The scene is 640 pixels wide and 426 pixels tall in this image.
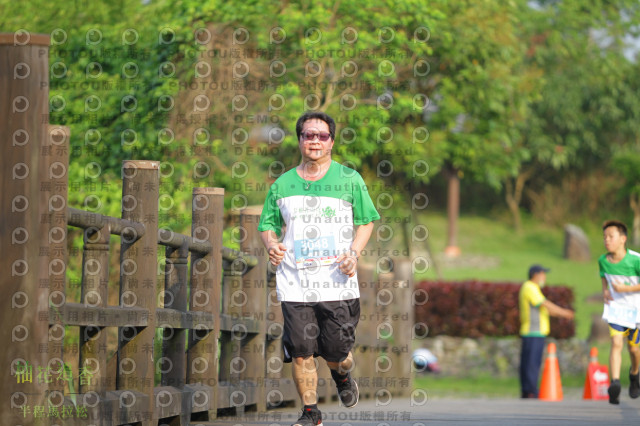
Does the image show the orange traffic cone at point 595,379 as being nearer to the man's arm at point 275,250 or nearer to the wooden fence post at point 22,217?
the man's arm at point 275,250

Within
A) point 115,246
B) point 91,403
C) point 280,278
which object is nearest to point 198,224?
point 280,278

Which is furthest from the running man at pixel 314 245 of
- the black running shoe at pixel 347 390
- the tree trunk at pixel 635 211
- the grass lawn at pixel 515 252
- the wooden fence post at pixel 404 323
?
the tree trunk at pixel 635 211

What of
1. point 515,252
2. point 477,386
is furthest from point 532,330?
point 515,252

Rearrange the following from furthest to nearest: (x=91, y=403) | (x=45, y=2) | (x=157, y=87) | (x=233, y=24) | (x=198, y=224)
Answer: (x=45, y=2) < (x=233, y=24) < (x=157, y=87) < (x=198, y=224) < (x=91, y=403)

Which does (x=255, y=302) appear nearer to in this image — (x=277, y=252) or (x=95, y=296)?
(x=277, y=252)

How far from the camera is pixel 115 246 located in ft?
39.7

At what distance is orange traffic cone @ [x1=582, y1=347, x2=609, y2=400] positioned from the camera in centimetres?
1548

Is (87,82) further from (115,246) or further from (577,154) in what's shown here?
(577,154)

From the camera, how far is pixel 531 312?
16.0 meters

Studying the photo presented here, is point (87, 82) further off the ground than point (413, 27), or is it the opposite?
point (413, 27)

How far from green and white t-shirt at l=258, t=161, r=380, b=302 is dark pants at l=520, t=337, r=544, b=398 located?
979 centimetres

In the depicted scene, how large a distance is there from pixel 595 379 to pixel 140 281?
35.0 feet

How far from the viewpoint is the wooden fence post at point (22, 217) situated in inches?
194

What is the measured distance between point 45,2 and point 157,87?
329cm
